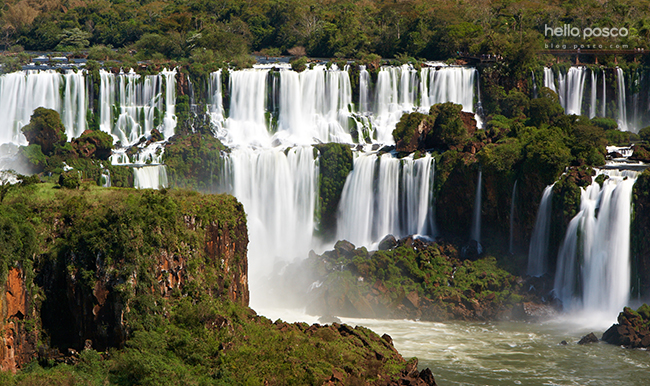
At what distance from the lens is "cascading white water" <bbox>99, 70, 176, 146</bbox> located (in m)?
61.1

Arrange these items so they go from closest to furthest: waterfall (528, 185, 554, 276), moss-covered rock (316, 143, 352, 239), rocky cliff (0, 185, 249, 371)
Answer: rocky cliff (0, 185, 249, 371) < waterfall (528, 185, 554, 276) < moss-covered rock (316, 143, 352, 239)

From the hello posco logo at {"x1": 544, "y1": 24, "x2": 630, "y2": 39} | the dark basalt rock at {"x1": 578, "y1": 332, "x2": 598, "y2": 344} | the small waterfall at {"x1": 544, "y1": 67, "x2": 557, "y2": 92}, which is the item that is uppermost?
the hello posco logo at {"x1": 544, "y1": 24, "x2": 630, "y2": 39}

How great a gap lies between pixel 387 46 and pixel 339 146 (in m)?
22.3

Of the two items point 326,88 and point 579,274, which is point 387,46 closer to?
point 326,88

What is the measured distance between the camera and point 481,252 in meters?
50.3

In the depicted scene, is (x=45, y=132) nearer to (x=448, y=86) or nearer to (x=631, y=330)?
(x=448, y=86)

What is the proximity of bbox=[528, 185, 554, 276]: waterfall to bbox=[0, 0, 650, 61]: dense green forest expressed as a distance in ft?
65.1

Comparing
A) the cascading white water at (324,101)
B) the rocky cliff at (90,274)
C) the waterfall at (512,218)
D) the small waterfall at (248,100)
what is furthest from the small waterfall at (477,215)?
the rocky cliff at (90,274)

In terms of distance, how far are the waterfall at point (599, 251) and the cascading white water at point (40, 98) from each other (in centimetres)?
3490

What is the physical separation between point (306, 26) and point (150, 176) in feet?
107

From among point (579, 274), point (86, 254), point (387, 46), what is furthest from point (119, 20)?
point (86, 254)

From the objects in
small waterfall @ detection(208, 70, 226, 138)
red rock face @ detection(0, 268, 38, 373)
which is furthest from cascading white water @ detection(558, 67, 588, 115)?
red rock face @ detection(0, 268, 38, 373)

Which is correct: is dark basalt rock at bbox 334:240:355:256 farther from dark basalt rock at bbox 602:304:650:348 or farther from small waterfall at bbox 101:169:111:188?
dark basalt rock at bbox 602:304:650:348

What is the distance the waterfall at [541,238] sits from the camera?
47.6 metres
